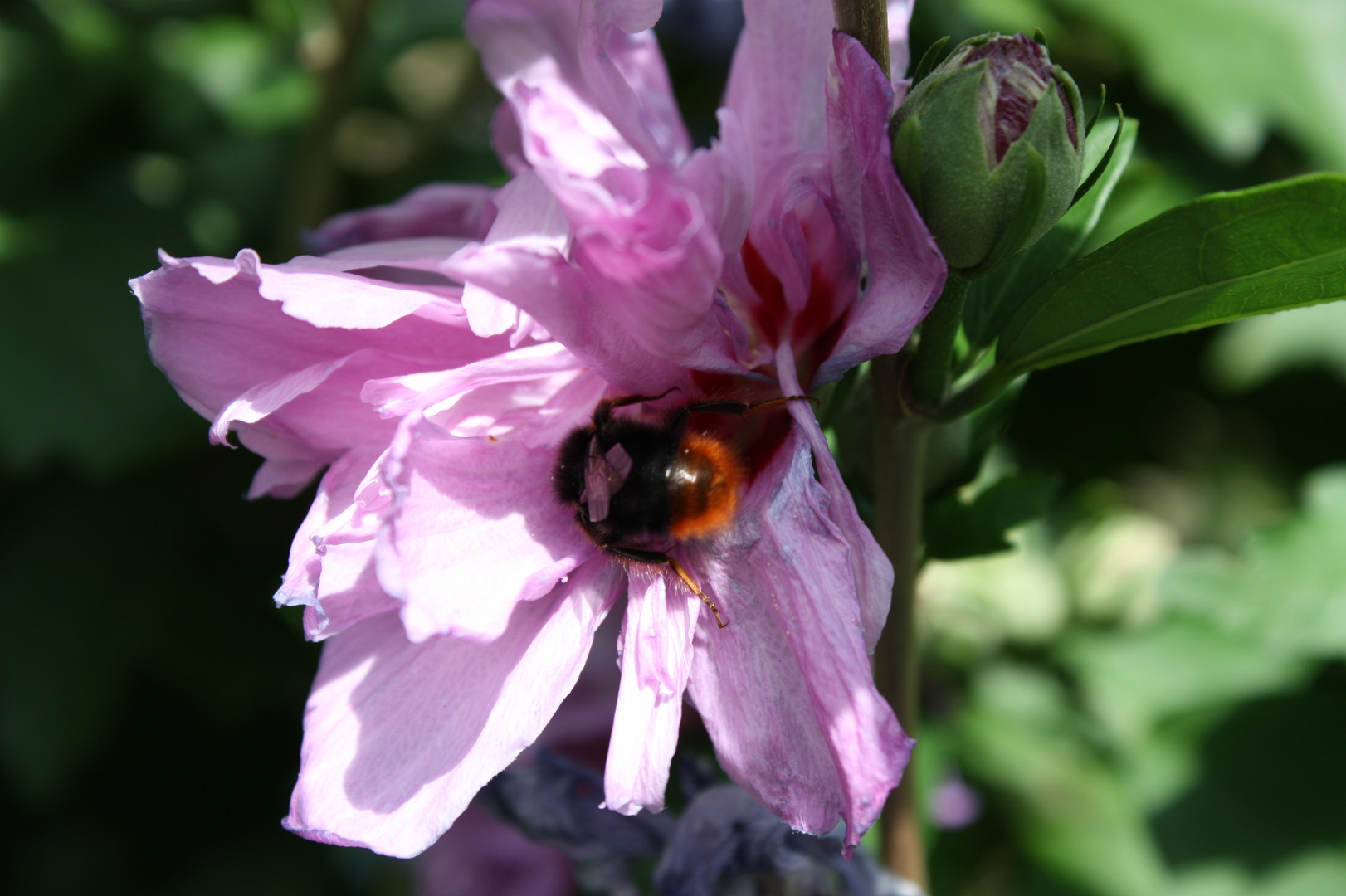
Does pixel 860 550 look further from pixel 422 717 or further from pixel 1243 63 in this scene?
pixel 1243 63

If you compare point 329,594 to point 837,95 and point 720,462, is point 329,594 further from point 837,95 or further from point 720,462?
point 837,95

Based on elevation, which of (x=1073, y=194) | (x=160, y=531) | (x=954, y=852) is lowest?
(x=954, y=852)

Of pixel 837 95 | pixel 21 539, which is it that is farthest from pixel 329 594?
pixel 21 539

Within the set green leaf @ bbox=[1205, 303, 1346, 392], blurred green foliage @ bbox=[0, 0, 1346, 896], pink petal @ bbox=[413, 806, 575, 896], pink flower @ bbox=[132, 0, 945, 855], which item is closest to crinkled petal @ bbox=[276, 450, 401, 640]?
pink flower @ bbox=[132, 0, 945, 855]

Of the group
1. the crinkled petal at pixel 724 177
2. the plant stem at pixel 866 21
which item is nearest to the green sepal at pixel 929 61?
the plant stem at pixel 866 21

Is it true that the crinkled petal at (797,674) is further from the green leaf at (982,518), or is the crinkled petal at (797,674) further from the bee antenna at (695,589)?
the green leaf at (982,518)

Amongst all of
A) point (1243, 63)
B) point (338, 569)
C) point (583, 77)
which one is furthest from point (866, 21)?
point (1243, 63)

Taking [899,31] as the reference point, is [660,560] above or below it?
below

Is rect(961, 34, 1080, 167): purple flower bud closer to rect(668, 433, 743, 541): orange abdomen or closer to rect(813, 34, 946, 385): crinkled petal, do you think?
rect(813, 34, 946, 385): crinkled petal
